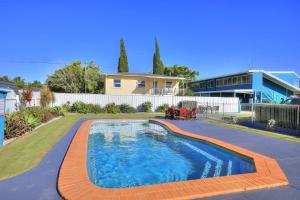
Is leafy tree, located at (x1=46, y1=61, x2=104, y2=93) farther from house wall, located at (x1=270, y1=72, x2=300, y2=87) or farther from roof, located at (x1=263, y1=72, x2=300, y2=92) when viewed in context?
house wall, located at (x1=270, y1=72, x2=300, y2=87)

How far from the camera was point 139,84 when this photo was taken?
1190 inches

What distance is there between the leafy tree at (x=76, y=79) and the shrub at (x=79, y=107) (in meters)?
14.3

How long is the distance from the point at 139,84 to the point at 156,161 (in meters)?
23.0

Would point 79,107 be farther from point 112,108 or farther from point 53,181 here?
point 53,181

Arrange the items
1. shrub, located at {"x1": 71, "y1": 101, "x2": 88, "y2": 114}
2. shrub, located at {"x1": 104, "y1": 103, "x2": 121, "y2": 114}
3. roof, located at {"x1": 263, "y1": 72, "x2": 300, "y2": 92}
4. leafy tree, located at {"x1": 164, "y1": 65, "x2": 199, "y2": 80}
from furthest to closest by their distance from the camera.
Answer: leafy tree, located at {"x1": 164, "y1": 65, "x2": 199, "y2": 80} → roof, located at {"x1": 263, "y1": 72, "x2": 300, "y2": 92} → shrub, located at {"x1": 104, "y1": 103, "x2": 121, "y2": 114} → shrub, located at {"x1": 71, "y1": 101, "x2": 88, "y2": 114}

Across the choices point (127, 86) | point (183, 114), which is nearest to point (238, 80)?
point (127, 86)

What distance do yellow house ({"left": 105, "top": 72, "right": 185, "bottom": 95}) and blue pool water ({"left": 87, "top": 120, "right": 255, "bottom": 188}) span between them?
18604mm

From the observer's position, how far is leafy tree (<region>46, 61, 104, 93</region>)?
122 ft

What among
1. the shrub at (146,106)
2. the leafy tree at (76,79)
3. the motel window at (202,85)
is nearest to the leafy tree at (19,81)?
the leafy tree at (76,79)

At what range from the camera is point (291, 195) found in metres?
4.07

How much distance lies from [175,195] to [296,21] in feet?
72.9

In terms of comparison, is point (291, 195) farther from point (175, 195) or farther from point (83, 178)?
point (83, 178)

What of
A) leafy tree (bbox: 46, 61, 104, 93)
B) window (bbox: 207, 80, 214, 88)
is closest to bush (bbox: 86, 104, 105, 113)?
leafy tree (bbox: 46, 61, 104, 93)

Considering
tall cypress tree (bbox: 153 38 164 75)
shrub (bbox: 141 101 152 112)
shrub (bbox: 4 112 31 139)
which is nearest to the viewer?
shrub (bbox: 4 112 31 139)
